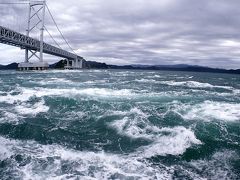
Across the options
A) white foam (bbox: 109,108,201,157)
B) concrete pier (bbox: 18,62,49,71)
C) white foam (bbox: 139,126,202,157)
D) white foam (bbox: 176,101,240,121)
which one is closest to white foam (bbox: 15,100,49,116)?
white foam (bbox: 109,108,201,157)

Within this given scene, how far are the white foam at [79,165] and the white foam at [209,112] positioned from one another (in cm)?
660

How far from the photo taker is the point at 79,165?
8.13m

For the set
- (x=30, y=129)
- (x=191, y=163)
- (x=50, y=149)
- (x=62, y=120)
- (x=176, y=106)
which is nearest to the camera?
(x=191, y=163)

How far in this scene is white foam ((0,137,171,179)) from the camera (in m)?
7.52

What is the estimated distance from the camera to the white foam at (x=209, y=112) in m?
14.2

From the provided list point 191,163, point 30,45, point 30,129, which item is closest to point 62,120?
point 30,129

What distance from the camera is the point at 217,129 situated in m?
12.2

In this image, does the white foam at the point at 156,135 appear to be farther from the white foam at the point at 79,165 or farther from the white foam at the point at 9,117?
the white foam at the point at 9,117

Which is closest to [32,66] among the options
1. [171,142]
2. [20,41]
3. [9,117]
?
[20,41]

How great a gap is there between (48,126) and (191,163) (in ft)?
22.7

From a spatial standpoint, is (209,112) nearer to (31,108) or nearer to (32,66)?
→ (31,108)

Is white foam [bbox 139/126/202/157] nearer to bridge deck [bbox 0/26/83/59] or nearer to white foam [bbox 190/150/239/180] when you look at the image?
white foam [bbox 190/150/239/180]

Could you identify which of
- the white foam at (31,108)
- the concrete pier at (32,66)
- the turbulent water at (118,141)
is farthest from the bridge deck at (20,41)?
the turbulent water at (118,141)

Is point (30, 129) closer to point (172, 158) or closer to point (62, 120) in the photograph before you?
point (62, 120)
